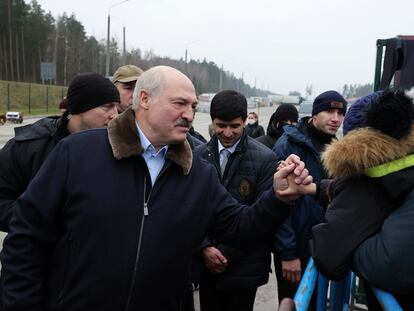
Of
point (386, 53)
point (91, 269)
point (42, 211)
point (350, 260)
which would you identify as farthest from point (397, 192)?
point (386, 53)

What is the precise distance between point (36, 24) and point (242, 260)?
64.9 metres

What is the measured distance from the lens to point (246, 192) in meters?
2.91

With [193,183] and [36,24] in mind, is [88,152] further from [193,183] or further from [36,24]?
[36,24]

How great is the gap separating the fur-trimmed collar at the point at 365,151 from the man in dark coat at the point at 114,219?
1.16ft

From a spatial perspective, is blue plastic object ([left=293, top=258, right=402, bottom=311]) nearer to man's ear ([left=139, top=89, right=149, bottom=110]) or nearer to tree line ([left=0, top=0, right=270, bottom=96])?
man's ear ([left=139, top=89, right=149, bottom=110])

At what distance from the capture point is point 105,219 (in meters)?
1.83

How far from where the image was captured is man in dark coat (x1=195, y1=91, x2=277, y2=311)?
2.86 metres

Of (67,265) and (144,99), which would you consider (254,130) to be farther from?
(67,265)

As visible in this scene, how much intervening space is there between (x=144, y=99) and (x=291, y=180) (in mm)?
793

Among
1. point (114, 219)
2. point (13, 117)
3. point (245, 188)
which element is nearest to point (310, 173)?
point (245, 188)

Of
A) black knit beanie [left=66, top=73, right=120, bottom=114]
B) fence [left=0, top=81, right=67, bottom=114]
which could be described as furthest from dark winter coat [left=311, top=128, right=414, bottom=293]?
fence [left=0, top=81, right=67, bottom=114]

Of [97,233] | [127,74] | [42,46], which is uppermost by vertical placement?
[42,46]

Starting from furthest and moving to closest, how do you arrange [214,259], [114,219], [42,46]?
[42,46] → [214,259] → [114,219]

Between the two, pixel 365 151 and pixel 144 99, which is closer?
pixel 365 151
